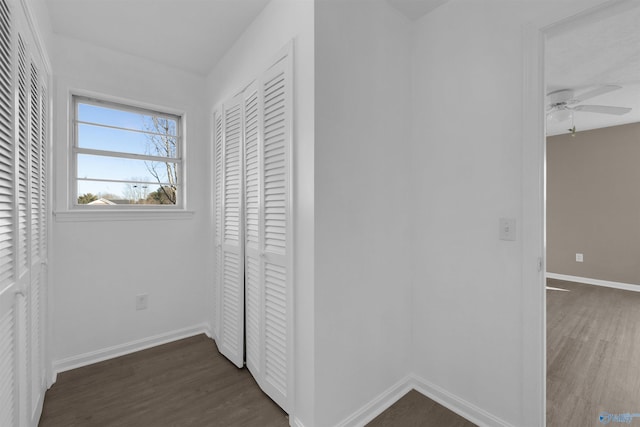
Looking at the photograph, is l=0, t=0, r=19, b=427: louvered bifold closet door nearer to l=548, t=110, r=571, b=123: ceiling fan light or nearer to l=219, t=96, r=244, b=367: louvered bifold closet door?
l=219, t=96, r=244, b=367: louvered bifold closet door

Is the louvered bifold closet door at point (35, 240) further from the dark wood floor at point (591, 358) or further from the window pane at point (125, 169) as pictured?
the dark wood floor at point (591, 358)

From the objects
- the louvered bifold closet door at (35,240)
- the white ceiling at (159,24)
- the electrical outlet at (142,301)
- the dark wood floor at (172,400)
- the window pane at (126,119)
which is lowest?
the dark wood floor at (172,400)

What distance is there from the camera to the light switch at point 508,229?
60.7 inches

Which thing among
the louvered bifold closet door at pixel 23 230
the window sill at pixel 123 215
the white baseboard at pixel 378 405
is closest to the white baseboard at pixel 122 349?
the louvered bifold closet door at pixel 23 230

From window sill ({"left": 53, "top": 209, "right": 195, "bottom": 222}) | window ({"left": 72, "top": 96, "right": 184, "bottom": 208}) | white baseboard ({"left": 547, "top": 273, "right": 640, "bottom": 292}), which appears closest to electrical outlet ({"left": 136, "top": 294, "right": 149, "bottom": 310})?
window sill ({"left": 53, "top": 209, "right": 195, "bottom": 222})

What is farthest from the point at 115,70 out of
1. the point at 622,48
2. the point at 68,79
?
the point at 622,48

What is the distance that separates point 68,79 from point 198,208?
138 cm

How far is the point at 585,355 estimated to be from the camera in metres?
2.40

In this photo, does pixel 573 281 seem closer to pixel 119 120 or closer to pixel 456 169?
pixel 456 169

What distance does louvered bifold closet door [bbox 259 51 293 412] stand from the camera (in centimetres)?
166

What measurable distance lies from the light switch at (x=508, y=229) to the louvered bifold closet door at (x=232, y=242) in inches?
66.0

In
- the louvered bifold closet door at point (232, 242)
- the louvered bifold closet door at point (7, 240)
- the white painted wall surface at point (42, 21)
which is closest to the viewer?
the louvered bifold closet door at point (7, 240)

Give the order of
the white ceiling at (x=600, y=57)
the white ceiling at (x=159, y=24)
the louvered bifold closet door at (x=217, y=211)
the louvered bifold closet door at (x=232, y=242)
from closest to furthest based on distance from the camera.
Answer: the white ceiling at (x=159, y=24) → the white ceiling at (x=600, y=57) → the louvered bifold closet door at (x=232, y=242) → the louvered bifold closet door at (x=217, y=211)

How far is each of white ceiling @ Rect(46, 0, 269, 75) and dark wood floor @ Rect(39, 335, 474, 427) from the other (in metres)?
2.54
